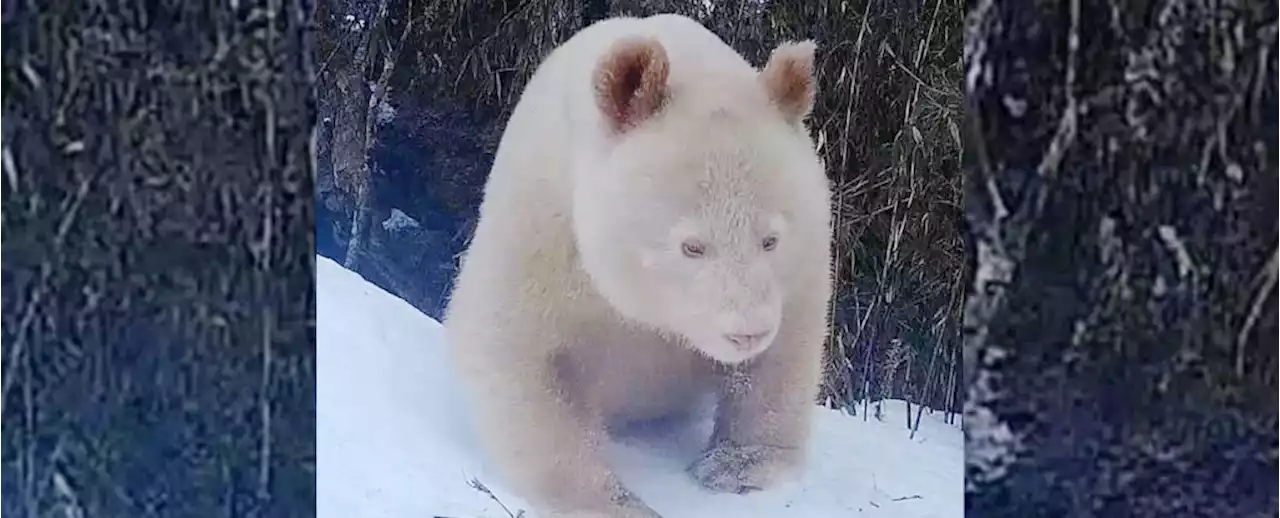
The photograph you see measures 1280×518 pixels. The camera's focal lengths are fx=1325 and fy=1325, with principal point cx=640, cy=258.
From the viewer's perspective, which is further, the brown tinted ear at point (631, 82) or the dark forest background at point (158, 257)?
the dark forest background at point (158, 257)

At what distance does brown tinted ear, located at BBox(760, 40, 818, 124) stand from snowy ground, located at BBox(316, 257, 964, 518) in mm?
316

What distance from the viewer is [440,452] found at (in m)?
1.38

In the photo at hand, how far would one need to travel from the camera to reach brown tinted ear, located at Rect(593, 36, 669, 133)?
129cm

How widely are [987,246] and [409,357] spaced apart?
593 mm

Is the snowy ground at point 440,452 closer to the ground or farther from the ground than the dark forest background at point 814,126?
closer to the ground

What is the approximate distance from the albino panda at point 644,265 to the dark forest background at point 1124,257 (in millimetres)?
177

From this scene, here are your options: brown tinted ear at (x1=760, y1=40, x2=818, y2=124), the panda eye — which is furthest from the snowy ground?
brown tinted ear at (x1=760, y1=40, x2=818, y2=124)

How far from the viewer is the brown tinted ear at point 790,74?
4.25 feet

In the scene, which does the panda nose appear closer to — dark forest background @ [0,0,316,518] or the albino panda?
the albino panda

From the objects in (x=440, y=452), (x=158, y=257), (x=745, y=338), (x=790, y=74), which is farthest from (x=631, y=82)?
(x=158, y=257)

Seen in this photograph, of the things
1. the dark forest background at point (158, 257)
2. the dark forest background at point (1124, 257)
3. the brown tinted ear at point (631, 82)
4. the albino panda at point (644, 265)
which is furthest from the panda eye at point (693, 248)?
the dark forest background at point (158, 257)

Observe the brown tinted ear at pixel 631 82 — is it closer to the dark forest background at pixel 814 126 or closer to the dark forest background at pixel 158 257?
the dark forest background at pixel 814 126

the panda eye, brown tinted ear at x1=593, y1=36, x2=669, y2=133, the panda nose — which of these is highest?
brown tinted ear at x1=593, y1=36, x2=669, y2=133

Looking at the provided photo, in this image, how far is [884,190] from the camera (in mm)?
1295
